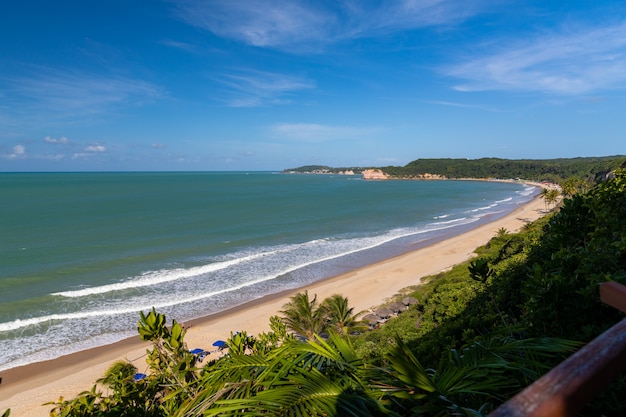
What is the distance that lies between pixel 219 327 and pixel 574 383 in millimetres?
19319

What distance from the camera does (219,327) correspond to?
1850 cm

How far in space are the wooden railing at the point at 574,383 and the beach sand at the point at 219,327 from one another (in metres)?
16.4

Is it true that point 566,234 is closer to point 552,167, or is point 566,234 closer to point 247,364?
point 247,364

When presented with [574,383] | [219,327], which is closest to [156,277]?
[219,327]

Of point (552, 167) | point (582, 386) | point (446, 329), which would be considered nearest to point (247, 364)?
point (582, 386)

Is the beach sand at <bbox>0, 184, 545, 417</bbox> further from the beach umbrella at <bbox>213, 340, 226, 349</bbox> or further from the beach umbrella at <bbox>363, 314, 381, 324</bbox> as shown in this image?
the beach umbrella at <bbox>363, 314, 381, 324</bbox>

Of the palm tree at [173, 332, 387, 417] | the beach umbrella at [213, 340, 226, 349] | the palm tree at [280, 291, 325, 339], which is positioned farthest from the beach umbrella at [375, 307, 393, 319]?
the palm tree at [173, 332, 387, 417]

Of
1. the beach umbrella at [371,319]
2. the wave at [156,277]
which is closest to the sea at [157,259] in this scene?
the wave at [156,277]

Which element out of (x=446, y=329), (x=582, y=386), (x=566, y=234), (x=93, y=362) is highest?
(x=582, y=386)

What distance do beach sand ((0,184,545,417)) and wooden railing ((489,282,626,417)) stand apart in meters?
16.4

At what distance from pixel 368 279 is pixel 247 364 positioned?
2336cm

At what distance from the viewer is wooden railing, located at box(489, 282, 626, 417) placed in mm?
965

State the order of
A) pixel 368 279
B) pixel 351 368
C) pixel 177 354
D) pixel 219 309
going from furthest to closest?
pixel 368 279 → pixel 219 309 → pixel 177 354 → pixel 351 368

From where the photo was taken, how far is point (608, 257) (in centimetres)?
411
